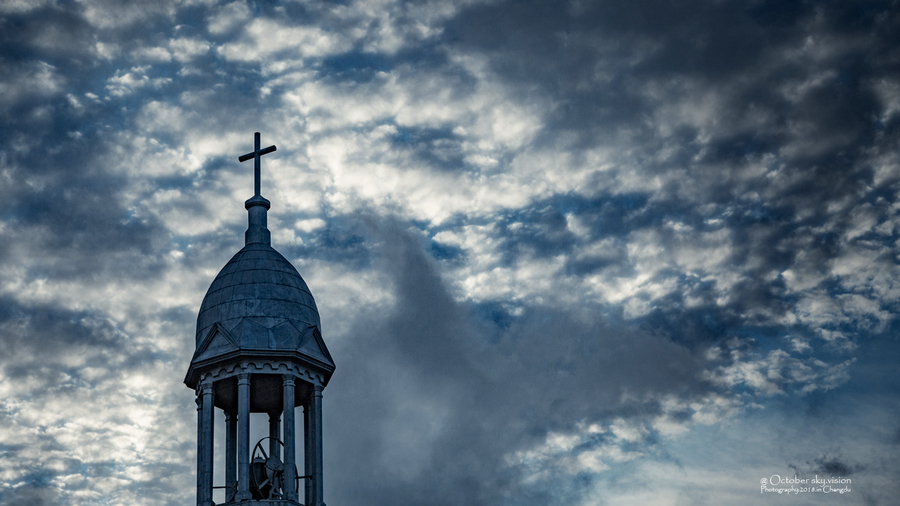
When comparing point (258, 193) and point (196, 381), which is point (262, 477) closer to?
point (196, 381)

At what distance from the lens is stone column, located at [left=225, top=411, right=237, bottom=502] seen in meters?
54.1

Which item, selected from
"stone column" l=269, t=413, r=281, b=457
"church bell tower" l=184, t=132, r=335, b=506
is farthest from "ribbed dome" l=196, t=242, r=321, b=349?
"stone column" l=269, t=413, r=281, b=457

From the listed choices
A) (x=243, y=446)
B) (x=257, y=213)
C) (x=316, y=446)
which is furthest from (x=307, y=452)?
(x=257, y=213)

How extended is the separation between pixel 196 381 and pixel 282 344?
475 centimetres

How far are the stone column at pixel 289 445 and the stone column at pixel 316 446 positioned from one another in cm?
122

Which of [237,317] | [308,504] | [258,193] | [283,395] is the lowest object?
[308,504]

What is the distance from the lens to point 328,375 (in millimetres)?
54906

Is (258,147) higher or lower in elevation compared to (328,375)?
higher

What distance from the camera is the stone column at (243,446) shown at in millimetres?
49875

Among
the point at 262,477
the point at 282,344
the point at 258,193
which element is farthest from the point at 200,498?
the point at 258,193

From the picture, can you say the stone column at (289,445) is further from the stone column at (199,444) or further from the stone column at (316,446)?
the stone column at (199,444)

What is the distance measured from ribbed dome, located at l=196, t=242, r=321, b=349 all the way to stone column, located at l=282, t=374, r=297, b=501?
2127 mm

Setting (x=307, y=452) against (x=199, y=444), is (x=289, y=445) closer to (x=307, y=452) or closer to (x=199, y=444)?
(x=307, y=452)

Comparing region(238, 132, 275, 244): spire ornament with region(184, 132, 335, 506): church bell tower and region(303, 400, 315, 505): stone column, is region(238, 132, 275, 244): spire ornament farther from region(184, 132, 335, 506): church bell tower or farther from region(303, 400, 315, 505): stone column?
region(303, 400, 315, 505): stone column
